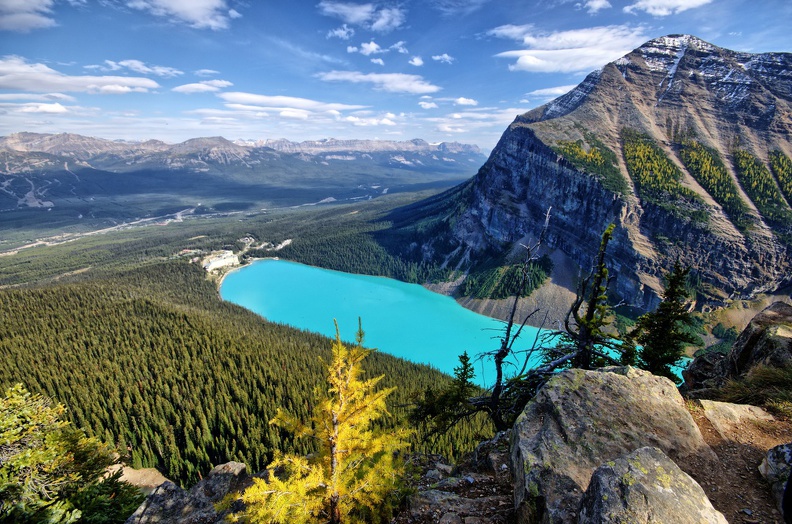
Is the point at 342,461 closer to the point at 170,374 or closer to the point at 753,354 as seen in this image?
the point at 753,354

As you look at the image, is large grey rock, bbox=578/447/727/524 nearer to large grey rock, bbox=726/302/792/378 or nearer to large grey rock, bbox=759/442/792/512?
large grey rock, bbox=759/442/792/512

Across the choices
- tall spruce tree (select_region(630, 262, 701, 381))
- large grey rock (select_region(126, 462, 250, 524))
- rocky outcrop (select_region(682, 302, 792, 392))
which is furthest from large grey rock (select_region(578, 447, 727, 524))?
tall spruce tree (select_region(630, 262, 701, 381))

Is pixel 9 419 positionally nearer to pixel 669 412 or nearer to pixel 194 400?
pixel 669 412

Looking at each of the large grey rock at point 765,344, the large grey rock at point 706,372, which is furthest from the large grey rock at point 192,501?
the large grey rock at point 765,344

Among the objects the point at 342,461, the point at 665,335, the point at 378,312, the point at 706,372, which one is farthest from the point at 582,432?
the point at 378,312

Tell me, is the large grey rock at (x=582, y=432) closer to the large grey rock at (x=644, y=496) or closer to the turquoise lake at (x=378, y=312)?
the large grey rock at (x=644, y=496)

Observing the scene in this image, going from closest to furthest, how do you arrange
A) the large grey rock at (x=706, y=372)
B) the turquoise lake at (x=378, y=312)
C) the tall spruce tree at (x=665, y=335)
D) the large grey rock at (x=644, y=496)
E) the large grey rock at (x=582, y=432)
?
1. the large grey rock at (x=644, y=496)
2. the large grey rock at (x=582, y=432)
3. the large grey rock at (x=706, y=372)
4. the tall spruce tree at (x=665, y=335)
5. the turquoise lake at (x=378, y=312)

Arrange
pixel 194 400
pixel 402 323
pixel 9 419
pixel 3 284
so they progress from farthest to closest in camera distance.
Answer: pixel 3 284
pixel 402 323
pixel 194 400
pixel 9 419

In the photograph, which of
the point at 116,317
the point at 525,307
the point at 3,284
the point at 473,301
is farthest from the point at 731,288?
the point at 3,284
